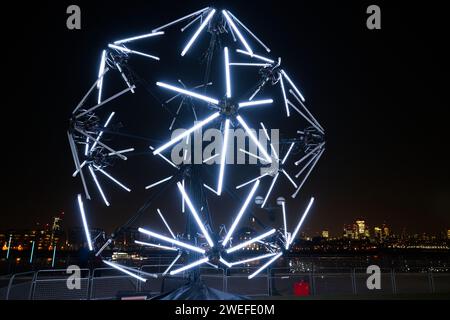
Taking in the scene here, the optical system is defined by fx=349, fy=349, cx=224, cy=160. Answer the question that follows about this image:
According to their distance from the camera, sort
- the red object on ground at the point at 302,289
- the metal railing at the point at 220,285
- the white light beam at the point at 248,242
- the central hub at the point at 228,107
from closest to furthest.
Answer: the central hub at the point at 228,107 → the white light beam at the point at 248,242 → the metal railing at the point at 220,285 → the red object on ground at the point at 302,289

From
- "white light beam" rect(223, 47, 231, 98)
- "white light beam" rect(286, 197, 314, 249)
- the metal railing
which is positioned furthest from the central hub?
the metal railing

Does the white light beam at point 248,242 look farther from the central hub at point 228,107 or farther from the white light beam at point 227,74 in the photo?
the white light beam at point 227,74

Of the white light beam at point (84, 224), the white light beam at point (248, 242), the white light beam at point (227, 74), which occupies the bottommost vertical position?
the white light beam at point (248, 242)

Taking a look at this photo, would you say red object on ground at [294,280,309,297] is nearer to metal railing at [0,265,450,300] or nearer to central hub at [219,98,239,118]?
metal railing at [0,265,450,300]

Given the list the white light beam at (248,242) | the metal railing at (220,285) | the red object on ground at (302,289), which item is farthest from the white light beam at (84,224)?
the red object on ground at (302,289)

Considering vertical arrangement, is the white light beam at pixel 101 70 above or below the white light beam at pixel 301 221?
above

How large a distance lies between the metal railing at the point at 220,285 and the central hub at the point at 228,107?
265 inches

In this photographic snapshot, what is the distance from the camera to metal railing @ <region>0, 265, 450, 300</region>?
14961 mm

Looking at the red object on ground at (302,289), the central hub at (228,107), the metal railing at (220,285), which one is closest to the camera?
the central hub at (228,107)

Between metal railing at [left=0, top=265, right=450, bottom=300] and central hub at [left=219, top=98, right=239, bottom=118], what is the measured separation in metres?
6.74

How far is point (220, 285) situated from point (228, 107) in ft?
45.4

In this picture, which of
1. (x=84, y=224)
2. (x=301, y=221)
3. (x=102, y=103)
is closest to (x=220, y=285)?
(x=301, y=221)

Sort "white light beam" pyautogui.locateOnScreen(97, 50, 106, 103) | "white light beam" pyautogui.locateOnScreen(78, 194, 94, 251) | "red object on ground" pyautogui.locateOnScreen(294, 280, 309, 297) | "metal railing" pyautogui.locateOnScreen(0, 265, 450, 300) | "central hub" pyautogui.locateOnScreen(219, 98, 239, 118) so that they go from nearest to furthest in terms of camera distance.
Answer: "central hub" pyautogui.locateOnScreen(219, 98, 239, 118) < "white light beam" pyautogui.locateOnScreen(78, 194, 94, 251) < "white light beam" pyautogui.locateOnScreen(97, 50, 106, 103) < "metal railing" pyautogui.locateOnScreen(0, 265, 450, 300) < "red object on ground" pyautogui.locateOnScreen(294, 280, 309, 297)

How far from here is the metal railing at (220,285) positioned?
15.0 meters
